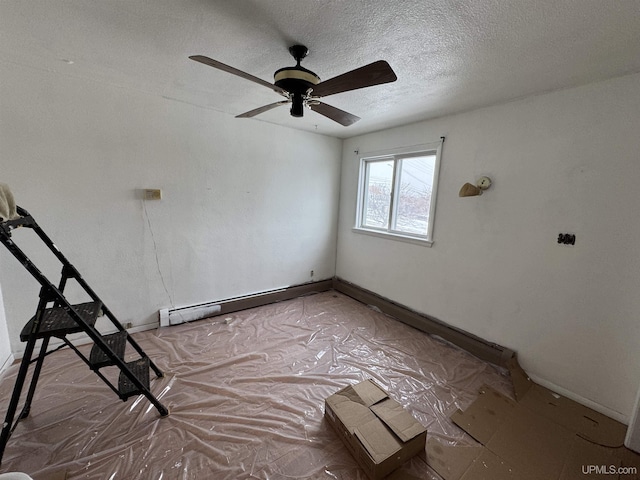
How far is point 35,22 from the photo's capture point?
144cm

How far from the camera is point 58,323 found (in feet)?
4.61

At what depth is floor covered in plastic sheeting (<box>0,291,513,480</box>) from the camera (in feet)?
4.66

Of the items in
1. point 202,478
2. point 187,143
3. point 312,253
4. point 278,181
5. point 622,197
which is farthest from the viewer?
point 312,253

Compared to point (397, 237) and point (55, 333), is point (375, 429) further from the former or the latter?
point (397, 237)

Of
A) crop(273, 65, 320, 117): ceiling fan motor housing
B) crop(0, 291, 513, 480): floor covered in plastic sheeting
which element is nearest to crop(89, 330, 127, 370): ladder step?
crop(0, 291, 513, 480): floor covered in plastic sheeting

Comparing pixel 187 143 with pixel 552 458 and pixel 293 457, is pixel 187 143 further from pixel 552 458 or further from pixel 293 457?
pixel 552 458

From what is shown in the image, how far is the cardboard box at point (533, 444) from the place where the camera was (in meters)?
1.45

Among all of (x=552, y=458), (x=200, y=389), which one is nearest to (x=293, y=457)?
(x=200, y=389)

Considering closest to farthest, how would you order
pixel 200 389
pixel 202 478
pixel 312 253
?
pixel 202 478 → pixel 200 389 → pixel 312 253

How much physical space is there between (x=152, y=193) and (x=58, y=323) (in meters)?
1.56

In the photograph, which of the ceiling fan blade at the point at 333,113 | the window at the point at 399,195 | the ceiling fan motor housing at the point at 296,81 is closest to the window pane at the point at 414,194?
the window at the point at 399,195

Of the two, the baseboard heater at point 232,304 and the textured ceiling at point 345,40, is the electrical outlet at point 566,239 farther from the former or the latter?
the baseboard heater at point 232,304

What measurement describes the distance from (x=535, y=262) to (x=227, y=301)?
3336 millimetres

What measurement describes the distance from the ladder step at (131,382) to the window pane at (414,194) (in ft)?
10.0
